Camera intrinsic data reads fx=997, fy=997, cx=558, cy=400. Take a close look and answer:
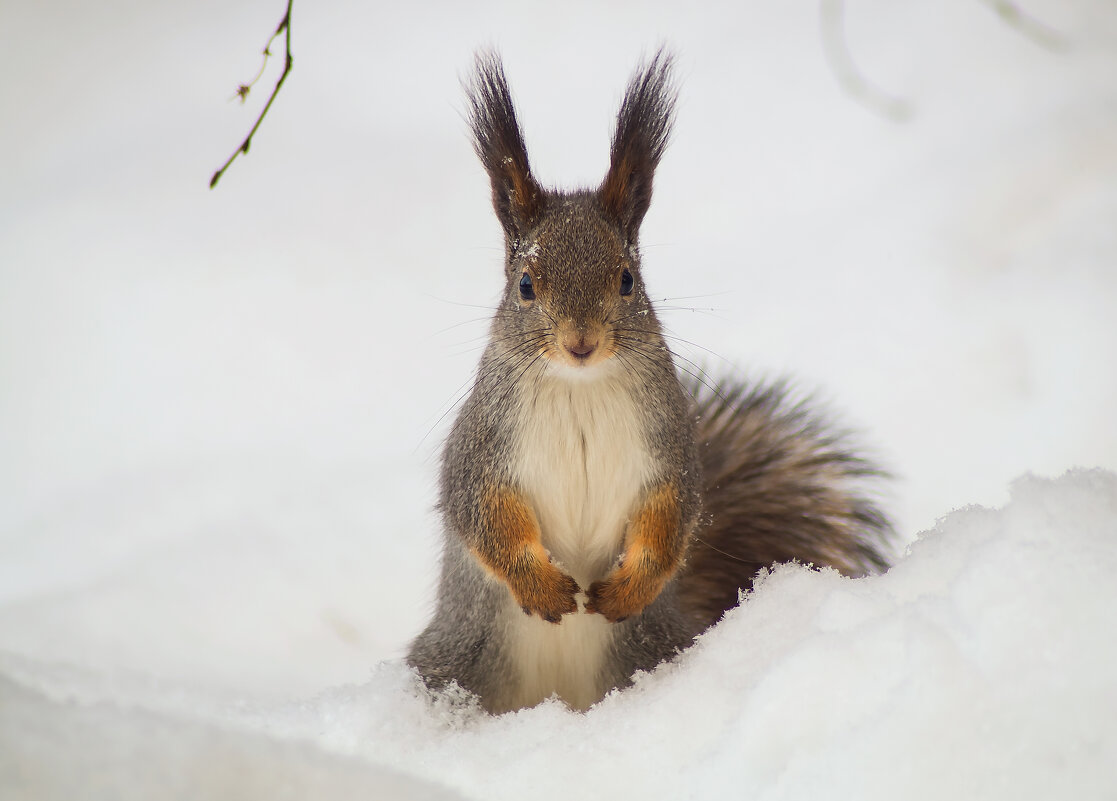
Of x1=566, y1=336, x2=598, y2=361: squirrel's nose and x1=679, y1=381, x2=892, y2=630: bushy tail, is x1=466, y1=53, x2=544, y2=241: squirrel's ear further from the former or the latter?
x1=679, y1=381, x2=892, y2=630: bushy tail

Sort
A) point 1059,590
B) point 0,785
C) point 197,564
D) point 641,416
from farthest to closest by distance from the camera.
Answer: point 197,564
point 641,416
point 1059,590
point 0,785

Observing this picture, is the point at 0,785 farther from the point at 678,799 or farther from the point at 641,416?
the point at 641,416

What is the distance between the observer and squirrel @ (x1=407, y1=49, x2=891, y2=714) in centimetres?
115

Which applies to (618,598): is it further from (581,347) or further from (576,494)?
(581,347)

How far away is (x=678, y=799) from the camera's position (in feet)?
2.71

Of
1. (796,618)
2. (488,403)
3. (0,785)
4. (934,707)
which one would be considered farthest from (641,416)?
(0,785)

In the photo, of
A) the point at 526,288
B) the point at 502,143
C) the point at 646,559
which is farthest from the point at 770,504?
the point at 502,143

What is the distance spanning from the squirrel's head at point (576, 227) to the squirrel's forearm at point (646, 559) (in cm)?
18

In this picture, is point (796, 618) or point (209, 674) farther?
point (209, 674)

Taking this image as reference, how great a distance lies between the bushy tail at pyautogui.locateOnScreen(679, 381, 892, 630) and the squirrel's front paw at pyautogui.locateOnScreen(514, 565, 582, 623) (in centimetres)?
34

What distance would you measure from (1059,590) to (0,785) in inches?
29.3

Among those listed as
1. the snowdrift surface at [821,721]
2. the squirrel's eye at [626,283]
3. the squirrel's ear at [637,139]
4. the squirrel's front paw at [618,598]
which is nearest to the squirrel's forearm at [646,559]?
the squirrel's front paw at [618,598]

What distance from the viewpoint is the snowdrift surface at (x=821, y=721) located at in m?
0.68

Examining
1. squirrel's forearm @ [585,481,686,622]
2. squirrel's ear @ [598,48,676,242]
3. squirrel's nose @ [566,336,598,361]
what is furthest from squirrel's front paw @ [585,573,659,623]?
squirrel's ear @ [598,48,676,242]
